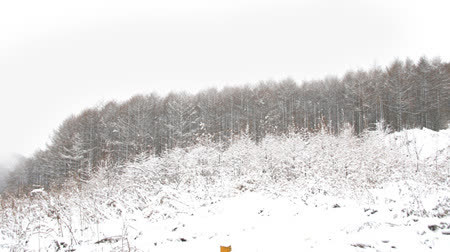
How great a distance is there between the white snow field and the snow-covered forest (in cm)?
1904

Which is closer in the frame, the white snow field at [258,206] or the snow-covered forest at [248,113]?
the white snow field at [258,206]

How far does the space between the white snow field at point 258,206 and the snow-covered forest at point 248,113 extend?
19.0 metres

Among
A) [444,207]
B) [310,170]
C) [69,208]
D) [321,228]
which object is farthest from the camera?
[310,170]

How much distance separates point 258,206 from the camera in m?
7.65

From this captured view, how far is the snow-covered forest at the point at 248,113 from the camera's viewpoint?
3134 cm

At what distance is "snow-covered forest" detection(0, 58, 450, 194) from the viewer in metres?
31.3

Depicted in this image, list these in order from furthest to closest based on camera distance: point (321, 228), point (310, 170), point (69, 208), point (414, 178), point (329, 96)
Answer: point (329, 96) < point (310, 170) < point (414, 178) < point (69, 208) < point (321, 228)

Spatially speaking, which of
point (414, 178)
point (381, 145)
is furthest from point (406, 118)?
point (414, 178)

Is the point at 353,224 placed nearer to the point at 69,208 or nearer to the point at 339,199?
the point at 339,199

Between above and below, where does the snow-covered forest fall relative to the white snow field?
above

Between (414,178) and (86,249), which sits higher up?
(414,178)

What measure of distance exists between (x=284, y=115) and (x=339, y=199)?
3275 cm

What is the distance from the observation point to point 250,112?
39250mm

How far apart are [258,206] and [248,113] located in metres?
31.7
